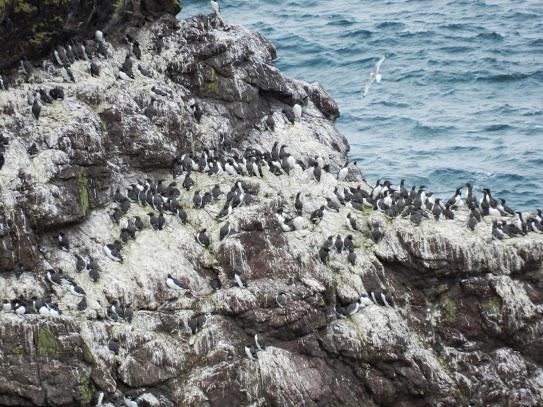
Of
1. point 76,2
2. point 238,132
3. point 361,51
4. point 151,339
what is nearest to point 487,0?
point 361,51

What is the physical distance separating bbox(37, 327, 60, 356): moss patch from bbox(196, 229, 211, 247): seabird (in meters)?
4.60

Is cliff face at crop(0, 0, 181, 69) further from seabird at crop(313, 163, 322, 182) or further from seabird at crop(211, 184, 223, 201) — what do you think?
seabird at crop(313, 163, 322, 182)

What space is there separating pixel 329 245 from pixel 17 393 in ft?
27.1

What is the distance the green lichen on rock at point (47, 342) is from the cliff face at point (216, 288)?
0.11ft

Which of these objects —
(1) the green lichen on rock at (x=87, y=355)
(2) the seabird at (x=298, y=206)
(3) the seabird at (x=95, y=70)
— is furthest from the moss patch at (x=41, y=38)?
(1) the green lichen on rock at (x=87, y=355)

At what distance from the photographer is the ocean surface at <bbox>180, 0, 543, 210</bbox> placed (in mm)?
42906

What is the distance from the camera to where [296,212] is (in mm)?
27688

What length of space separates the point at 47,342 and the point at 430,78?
32.4 metres

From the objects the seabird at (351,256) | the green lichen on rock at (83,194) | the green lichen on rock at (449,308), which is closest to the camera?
the green lichen on rock at (83,194)

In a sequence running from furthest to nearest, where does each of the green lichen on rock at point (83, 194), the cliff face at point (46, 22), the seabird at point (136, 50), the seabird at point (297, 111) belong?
the seabird at point (297, 111)
the seabird at point (136, 50)
the cliff face at point (46, 22)
the green lichen on rock at point (83, 194)

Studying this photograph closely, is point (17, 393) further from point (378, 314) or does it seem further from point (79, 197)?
point (378, 314)

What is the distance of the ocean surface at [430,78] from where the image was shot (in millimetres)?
42906

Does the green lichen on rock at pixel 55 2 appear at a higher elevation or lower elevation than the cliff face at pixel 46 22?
higher

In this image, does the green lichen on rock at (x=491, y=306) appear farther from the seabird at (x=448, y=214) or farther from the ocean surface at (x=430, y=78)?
the ocean surface at (x=430, y=78)
